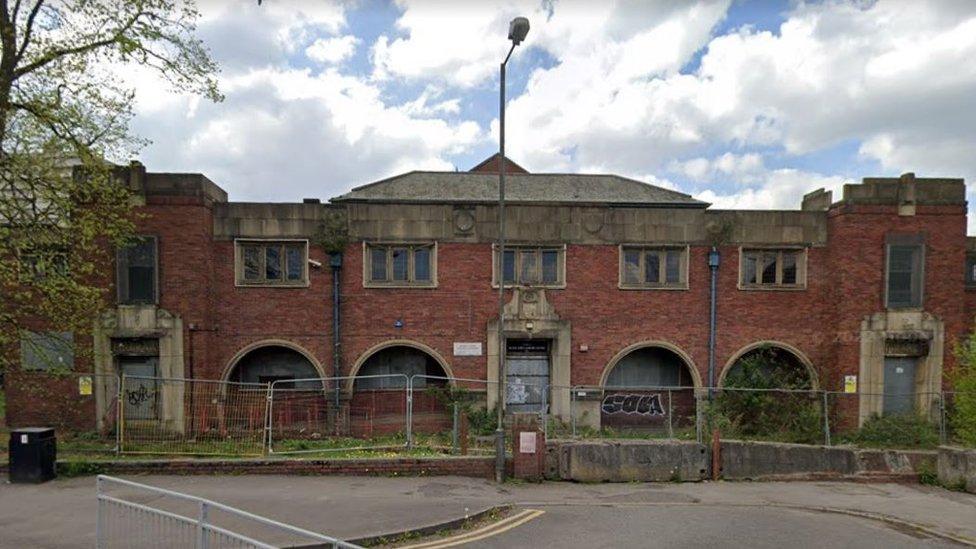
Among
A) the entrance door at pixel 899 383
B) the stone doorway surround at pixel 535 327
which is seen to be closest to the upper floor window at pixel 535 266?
the stone doorway surround at pixel 535 327

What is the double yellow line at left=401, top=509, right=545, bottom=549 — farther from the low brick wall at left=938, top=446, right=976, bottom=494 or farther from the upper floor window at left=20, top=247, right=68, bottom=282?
the upper floor window at left=20, top=247, right=68, bottom=282

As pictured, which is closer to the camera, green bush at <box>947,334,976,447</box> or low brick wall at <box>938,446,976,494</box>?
low brick wall at <box>938,446,976,494</box>

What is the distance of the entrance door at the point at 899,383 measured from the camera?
52.4 feet

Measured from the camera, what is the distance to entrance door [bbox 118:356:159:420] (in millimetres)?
14438

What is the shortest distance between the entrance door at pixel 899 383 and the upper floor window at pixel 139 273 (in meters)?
20.7

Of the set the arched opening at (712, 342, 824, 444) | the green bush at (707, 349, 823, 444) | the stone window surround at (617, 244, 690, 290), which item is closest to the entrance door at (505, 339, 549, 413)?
the stone window surround at (617, 244, 690, 290)

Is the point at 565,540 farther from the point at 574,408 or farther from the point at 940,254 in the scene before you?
the point at 940,254

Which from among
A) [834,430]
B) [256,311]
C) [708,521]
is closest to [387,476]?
[708,521]

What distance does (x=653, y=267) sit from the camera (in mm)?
16609

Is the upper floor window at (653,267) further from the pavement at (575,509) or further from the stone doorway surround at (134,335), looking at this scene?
the stone doorway surround at (134,335)

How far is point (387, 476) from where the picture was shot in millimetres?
11219

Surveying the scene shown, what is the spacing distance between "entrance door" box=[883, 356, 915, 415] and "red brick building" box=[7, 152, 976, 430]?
0.14 feet

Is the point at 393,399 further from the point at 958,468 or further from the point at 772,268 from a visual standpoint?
the point at 958,468

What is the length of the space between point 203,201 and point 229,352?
4.27 meters
